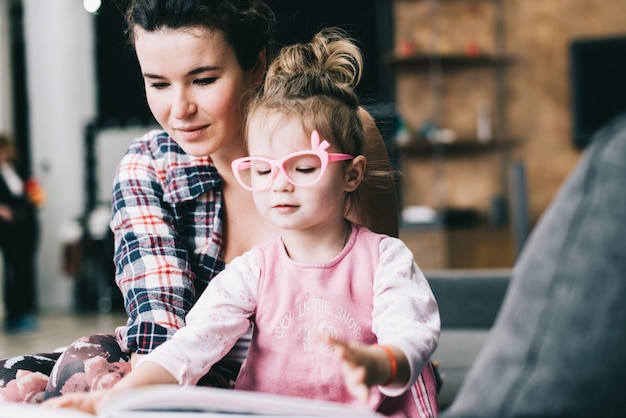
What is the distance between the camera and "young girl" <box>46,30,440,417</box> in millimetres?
955

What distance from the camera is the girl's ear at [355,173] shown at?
110 centimetres

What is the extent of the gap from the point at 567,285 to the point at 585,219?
55 millimetres

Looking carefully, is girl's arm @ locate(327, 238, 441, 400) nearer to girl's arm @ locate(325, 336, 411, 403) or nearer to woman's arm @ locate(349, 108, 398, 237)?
girl's arm @ locate(325, 336, 411, 403)

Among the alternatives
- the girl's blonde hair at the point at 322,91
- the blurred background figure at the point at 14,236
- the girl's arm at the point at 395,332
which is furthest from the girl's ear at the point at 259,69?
the blurred background figure at the point at 14,236

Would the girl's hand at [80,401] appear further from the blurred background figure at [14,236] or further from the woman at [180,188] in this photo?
the blurred background figure at [14,236]

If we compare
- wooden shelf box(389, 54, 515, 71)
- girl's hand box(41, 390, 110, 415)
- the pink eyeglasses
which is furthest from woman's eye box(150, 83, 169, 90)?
wooden shelf box(389, 54, 515, 71)

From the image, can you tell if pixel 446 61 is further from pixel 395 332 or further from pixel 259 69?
pixel 395 332

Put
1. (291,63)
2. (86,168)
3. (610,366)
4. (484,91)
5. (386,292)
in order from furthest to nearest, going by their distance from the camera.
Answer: (86,168) → (484,91) → (291,63) → (386,292) → (610,366)

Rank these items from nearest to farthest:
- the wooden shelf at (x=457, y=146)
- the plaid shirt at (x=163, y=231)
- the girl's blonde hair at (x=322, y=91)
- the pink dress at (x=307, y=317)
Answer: the pink dress at (x=307, y=317), the girl's blonde hair at (x=322, y=91), the plaid shirt at (x=163, y=231), the wooden shelf at (x=457, y=146)

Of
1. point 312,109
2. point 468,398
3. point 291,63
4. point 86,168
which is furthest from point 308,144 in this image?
point 86,168

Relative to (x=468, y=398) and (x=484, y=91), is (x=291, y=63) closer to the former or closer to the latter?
(x=468, y=398)

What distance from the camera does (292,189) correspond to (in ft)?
3.36

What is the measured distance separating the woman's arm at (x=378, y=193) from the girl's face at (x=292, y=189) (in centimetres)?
26

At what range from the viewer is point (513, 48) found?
563 centimetres
